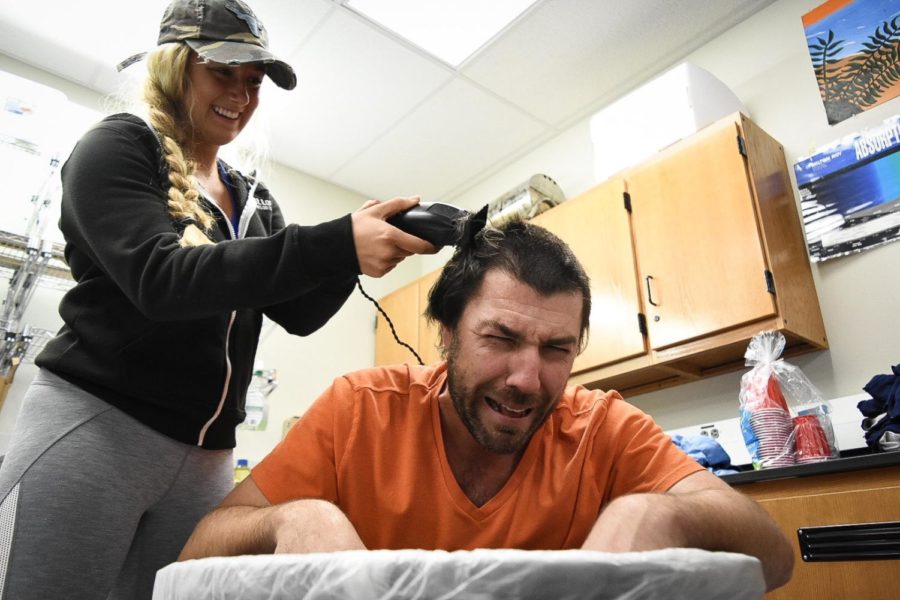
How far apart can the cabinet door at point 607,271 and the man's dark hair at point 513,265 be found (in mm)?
1170

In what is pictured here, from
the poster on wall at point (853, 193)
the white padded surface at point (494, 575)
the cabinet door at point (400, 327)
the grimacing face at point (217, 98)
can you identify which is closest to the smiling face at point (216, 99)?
the grimacing face at point (217, 98)

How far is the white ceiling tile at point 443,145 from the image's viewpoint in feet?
9.72

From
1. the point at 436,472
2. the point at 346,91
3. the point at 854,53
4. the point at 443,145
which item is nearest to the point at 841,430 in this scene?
the point at 854,53

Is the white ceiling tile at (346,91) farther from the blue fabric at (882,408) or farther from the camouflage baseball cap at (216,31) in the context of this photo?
the blue fabric at (882,408)

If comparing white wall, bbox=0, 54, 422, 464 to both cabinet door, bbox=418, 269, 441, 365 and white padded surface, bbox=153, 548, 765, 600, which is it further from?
white padded surface, bbox=153, 548, 765, 600

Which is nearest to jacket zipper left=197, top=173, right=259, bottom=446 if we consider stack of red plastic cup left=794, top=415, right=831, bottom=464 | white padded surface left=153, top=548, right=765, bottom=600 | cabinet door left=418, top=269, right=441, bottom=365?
white padded surface left=153, top=548, right=765, bottom=600

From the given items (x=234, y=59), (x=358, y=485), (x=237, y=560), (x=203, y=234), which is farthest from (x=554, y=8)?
(x=237, y=560)

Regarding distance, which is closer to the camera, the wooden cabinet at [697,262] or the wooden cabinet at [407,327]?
the wooden cabinet at [697,262]

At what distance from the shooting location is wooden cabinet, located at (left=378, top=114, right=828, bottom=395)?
1.92 meters

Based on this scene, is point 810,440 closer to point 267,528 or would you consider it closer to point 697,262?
point 697,262

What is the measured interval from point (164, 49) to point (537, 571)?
1088mm

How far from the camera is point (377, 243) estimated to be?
782 millimetres

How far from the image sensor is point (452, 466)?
934mm

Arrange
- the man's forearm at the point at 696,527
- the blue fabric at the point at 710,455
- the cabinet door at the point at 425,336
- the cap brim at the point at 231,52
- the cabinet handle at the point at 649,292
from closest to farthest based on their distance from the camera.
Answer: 1. the man's forearm at the point at 696,527
2. the cap brim at the point at 231,52
3. the blue fabric at the point at 710,455
4. the cabinet handle at the point at 649,292
5. the cabinet door at the point at 425,336
